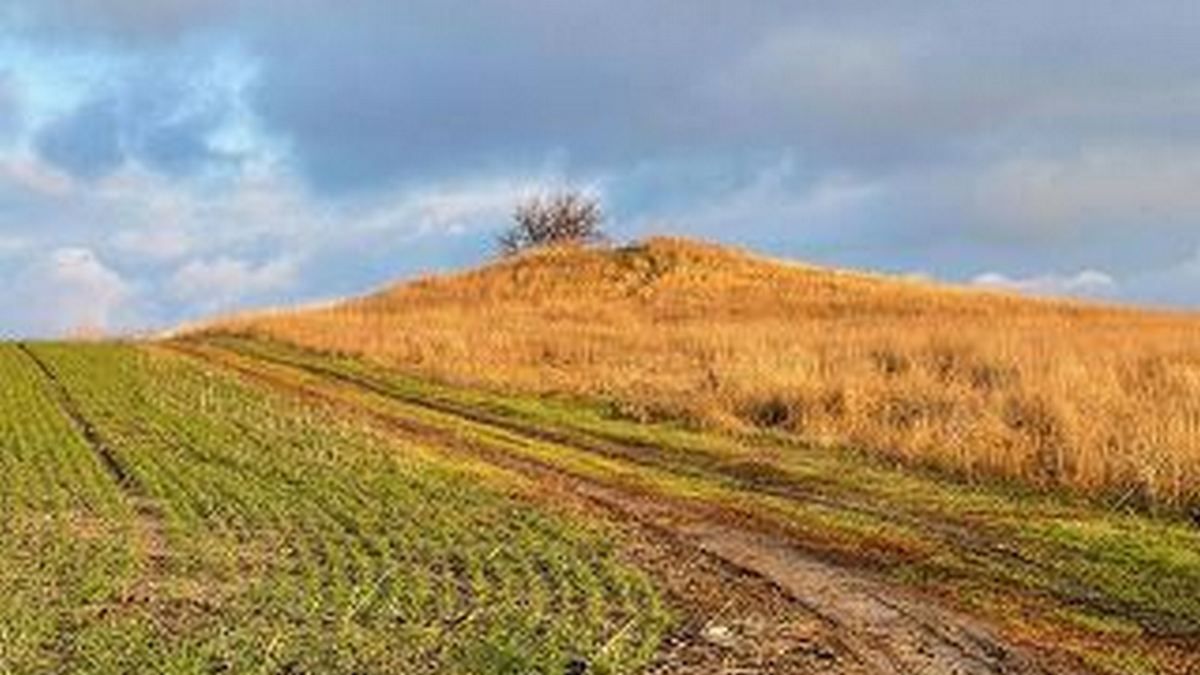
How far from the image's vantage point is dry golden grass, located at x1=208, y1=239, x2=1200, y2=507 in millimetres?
25062

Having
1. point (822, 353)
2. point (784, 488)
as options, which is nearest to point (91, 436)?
point (784, 488)

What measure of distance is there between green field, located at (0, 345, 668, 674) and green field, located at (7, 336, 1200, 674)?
0.13 ft

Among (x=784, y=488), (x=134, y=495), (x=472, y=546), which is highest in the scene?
(x=134, y=495)

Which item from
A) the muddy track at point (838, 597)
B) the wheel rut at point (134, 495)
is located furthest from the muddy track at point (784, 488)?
the wheel rut at point (134, 495)

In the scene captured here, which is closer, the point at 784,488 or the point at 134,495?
the point at 134,495

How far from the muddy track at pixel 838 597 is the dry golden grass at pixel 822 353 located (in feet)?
17.5

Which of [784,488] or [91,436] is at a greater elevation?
[91,436]

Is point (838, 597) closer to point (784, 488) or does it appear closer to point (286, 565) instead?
point (286, 565)

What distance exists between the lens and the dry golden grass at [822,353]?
25.1 metres

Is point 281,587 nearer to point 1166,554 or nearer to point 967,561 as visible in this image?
point 967,561

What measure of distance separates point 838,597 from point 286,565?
4.82 metres

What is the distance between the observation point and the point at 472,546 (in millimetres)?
17594

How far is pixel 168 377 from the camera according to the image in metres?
41.9

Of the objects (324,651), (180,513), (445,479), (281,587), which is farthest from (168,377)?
(324,651)
